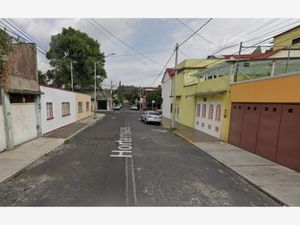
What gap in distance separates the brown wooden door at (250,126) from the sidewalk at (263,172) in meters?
0.37

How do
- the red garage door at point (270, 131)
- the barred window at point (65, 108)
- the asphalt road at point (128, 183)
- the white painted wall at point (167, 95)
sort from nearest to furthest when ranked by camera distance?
the asphalt road at point (128, 183), the red garage door at point (270, 131), the barred window at point (65, 108), the white painted wall at point (167, 95)

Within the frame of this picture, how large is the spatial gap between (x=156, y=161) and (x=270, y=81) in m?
5.73

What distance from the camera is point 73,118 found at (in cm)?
1880

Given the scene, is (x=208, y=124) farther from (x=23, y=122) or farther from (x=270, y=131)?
(x=23, y=122)

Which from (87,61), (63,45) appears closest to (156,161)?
(87,61)

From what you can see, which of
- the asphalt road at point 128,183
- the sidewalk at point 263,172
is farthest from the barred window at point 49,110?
the sidewalk at point 263,172

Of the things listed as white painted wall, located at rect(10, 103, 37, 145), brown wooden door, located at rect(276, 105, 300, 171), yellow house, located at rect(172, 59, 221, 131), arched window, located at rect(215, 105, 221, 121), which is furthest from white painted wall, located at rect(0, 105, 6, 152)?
yellow house, located at rect(172, 59, 221, 131)

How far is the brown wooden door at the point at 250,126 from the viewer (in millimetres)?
8461

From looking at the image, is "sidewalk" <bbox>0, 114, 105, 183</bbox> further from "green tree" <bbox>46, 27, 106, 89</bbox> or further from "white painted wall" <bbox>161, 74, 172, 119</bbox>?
"green tree" <bbox>46, 27, 106, 89</bbox>

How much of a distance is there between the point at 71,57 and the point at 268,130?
3362 cm

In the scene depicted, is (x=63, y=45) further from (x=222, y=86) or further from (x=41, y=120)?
(x=222, y=86)

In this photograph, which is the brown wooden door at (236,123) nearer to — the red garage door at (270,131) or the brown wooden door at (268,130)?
the red garage door at (270,131)

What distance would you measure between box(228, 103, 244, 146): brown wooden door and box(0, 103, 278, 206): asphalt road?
3.12 meters

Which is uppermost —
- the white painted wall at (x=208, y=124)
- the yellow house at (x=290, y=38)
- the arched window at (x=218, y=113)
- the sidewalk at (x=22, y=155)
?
the yellow house at (x=290, y=38)
